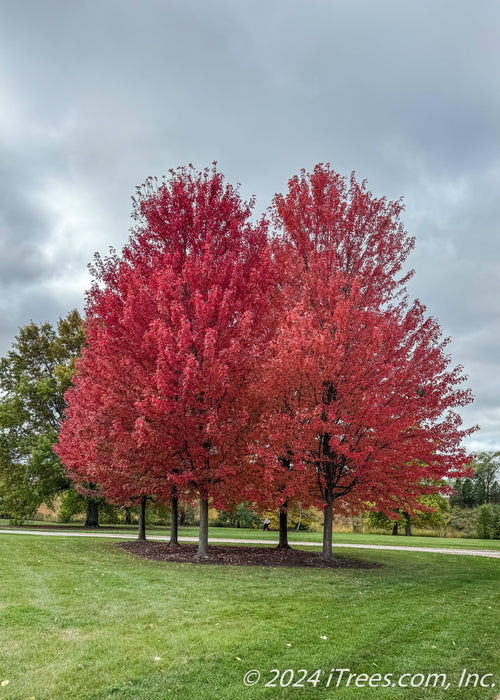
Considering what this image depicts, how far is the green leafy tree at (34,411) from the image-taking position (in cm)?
2775

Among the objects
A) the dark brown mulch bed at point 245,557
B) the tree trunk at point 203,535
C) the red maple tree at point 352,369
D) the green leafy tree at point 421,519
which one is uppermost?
the red maple tree at point 352,369

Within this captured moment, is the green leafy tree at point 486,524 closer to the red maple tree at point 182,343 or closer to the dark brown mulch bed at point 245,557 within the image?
the dark brown mulch bed at point 245,557

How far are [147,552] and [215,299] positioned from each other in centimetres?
931

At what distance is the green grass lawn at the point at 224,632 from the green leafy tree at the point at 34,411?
58.3 feet

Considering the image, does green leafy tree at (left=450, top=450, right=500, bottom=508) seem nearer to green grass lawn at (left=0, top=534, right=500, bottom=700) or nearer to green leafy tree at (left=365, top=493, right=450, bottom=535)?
green leafy tree at (left=365, top=493, right=450, bottom=535)

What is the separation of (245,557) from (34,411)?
70.0ft

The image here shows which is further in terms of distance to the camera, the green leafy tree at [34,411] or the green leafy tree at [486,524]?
the green leafy tree at [486,524]

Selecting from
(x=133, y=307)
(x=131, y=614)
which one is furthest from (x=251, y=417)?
(x=131, y=614)

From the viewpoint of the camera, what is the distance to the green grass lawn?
464 centimetres

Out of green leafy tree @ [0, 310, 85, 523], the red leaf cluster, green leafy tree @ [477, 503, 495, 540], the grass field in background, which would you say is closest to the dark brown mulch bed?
the red leaf cluster

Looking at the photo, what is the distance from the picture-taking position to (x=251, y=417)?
13.8 meters

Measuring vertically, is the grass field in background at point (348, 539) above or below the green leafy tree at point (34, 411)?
below

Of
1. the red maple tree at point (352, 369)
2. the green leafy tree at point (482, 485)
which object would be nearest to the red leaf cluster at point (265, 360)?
the red maple tree at point (352, 369)

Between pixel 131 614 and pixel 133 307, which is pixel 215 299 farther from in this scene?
pixel 131 614
